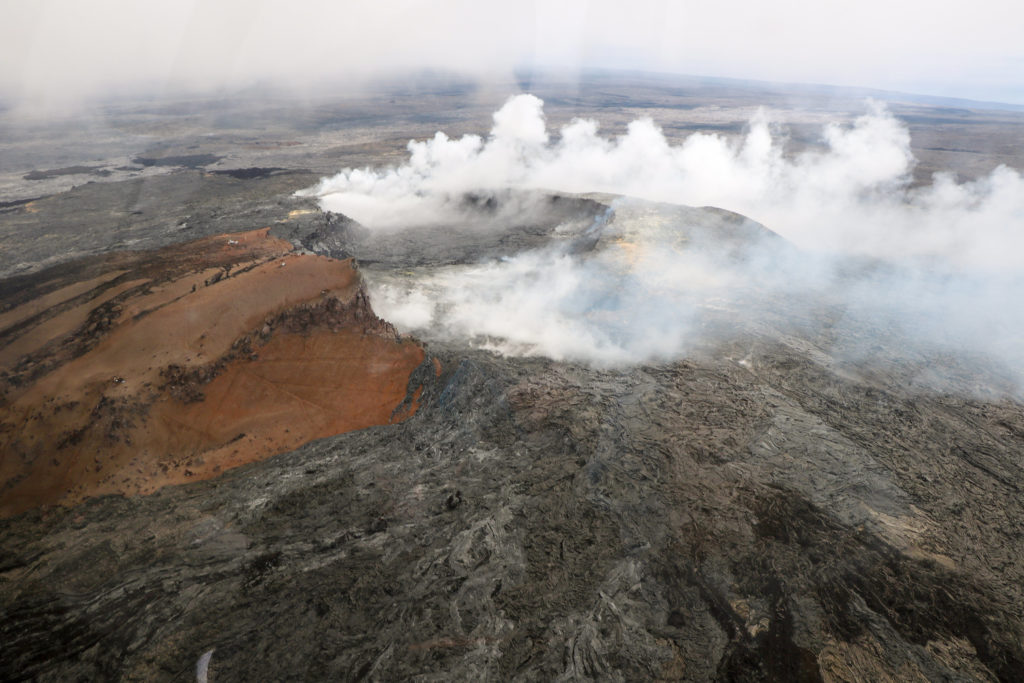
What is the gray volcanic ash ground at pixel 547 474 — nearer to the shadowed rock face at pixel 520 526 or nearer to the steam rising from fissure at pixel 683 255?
the shadowed rock face at pixel 520 526

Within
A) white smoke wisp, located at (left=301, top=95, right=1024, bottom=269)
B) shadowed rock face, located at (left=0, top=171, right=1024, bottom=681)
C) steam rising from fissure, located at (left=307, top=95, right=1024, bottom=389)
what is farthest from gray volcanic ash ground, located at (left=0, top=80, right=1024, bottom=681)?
white smoke wisp, located at (left=301, top=95, right=1024, bottom=269)

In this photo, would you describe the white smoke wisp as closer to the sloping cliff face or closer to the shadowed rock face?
the sloping cliff face

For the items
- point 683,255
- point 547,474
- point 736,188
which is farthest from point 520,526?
point 736,188

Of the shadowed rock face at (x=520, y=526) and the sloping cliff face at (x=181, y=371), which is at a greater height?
the sloping cliff face at (x=181, y=371)

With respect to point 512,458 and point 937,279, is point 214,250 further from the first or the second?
point 937,279

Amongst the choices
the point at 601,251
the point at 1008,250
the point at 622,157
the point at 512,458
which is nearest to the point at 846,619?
the point at 512,458

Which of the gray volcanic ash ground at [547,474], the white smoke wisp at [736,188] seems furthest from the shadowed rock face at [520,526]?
the white smoke wisp at [736,188]

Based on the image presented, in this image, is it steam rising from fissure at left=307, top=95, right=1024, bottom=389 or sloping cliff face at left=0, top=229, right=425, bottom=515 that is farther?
steam rising from fissure at left=307, top=95, right=1024, bottom=389
